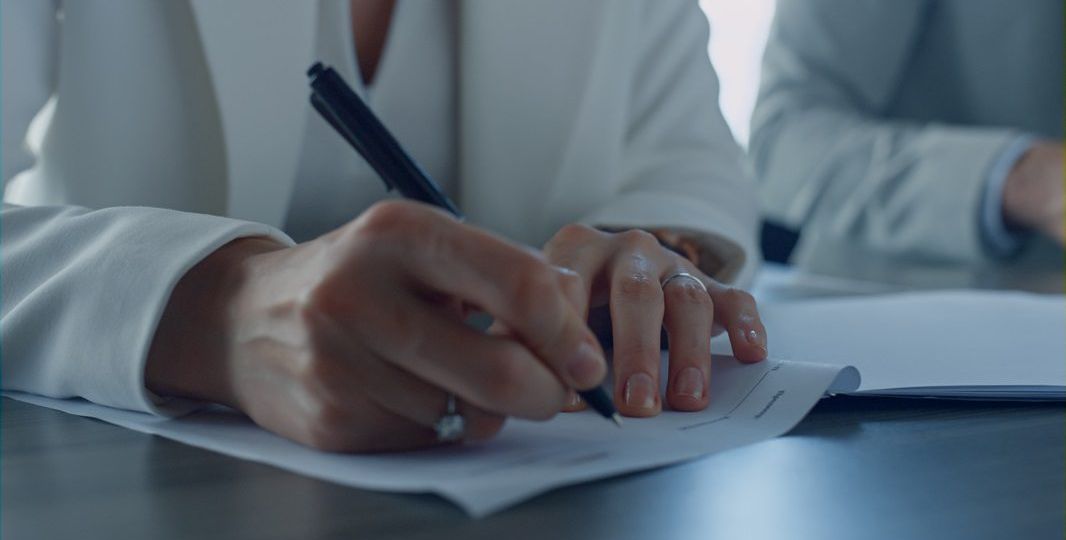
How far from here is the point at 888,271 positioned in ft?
4.64

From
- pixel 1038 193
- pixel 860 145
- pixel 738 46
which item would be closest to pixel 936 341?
pixel 1038 193

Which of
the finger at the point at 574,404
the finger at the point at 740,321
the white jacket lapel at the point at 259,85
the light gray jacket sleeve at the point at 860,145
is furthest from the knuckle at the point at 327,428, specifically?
the light gray jacket sleeve at the point at 860,145

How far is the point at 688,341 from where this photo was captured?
46 cm

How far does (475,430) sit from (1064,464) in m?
0.21

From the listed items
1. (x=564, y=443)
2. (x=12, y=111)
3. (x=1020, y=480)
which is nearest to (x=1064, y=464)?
(x=1020, y=480)

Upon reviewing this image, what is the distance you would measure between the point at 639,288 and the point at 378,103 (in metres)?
0.39

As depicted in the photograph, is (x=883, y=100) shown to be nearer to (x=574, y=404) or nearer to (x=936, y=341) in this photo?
(x=936, y=341)

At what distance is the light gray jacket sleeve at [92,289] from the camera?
40 centimetres

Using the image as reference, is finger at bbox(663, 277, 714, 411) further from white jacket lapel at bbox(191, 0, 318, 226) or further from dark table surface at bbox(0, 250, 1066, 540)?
white jacket lapel at bbox(191, 0, 318, 226)

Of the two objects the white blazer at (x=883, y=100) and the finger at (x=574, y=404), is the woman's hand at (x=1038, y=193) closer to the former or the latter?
the white blazer at (x=883, y=100)

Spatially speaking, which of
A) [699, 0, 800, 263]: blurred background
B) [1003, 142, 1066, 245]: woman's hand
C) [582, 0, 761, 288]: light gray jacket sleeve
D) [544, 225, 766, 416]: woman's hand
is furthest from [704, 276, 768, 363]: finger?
[699, 0, 800, 263]: blurred background

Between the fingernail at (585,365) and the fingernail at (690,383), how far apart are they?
108 millimetres

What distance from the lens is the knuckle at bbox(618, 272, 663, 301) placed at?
1.53 feet

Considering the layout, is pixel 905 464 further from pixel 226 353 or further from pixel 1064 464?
pixel 226 353
